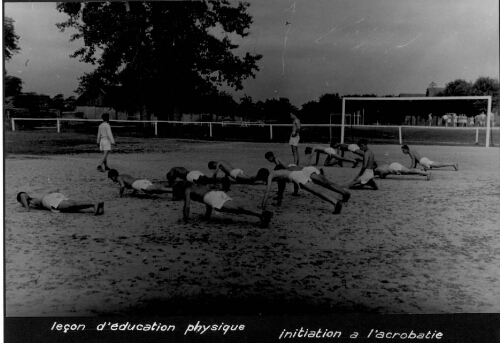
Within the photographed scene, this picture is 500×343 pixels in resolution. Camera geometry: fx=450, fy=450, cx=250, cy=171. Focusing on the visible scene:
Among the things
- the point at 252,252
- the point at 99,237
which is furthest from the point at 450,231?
the point at 99,237

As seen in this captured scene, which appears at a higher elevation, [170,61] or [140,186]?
[170,61]

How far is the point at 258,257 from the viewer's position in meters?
5.34

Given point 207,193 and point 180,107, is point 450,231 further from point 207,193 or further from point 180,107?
point 180,107

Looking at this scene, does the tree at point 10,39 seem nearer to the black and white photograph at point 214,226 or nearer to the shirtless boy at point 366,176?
the black and white photograph at point 214,226

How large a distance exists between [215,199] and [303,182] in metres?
1.79

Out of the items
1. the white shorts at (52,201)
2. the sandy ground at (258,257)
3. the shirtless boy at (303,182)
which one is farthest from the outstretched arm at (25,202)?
the shirtless boy at (303,182)

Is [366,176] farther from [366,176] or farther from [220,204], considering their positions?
[220,204]

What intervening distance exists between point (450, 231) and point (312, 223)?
6.46 ft

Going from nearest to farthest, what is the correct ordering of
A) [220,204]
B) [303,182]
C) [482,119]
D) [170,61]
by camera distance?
[220,204], [303,182], [170,61], [482,119]

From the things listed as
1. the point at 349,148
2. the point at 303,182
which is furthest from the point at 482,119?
the point at 303,182

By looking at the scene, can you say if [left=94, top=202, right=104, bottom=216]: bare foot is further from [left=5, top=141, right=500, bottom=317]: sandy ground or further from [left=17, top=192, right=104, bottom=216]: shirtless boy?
[left=5, top=141, right=500, bottom=317]: sandy ground

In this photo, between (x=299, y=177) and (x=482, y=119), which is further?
(x=482, y=119)

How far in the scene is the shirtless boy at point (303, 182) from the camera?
7328 mm

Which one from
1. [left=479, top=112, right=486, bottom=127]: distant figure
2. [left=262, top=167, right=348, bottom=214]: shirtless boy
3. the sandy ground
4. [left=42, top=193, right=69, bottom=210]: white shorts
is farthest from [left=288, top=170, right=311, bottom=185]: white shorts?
[left=479, top=112, right=486, bottom=127]: distant figure
